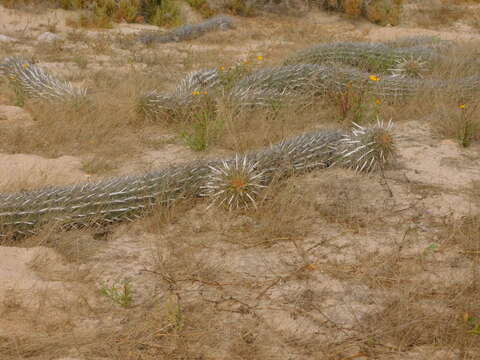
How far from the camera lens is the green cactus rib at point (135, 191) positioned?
344cm

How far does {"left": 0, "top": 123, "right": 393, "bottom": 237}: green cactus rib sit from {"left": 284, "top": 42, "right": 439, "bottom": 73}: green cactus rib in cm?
242

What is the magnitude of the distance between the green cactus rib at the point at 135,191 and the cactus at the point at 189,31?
18.0 feet

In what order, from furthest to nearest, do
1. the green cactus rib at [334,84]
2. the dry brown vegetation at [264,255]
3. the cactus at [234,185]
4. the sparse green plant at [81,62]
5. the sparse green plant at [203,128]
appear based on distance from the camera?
the sparse green plant at [81,62], the green cactus rib at [334,84], the sparse green plant at [203,128], the cactus at [234,185], the dry brown vegetation at [264,255]

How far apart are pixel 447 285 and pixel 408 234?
56 cm

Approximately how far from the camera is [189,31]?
9.41m

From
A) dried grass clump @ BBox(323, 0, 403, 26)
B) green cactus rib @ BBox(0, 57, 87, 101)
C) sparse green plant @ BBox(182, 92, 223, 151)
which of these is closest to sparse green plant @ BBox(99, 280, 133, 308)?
sparse green plant @ BBox(182, 92, 223, 151)

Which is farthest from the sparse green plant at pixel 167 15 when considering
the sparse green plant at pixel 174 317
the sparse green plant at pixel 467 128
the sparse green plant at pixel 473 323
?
the sparse green plant at pixel 473 323

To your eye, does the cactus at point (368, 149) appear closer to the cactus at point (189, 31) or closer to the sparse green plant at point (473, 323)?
the sparse green plant at point (473, 323)

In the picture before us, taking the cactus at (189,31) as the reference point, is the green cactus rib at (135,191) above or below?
below

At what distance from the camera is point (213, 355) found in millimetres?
2441

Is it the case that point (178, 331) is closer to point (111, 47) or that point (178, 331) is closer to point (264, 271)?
point (264, 271)

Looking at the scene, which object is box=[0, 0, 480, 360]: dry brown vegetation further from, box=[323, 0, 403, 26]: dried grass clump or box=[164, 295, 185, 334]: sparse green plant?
box=[323, 0, 403, 26]: dried grass clump

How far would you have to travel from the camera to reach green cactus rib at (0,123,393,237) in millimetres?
3443

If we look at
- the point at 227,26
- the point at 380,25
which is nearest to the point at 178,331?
the point at 227,26
